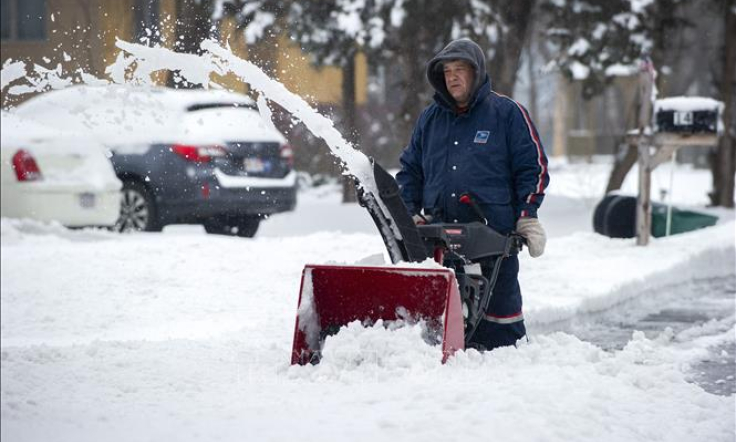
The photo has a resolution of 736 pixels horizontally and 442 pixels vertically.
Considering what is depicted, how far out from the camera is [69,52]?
27.5 ft

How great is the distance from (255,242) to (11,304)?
3476 mm

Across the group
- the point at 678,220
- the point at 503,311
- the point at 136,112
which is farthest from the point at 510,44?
the point at 503,311

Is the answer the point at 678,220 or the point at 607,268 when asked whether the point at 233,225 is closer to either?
the point at 607,268

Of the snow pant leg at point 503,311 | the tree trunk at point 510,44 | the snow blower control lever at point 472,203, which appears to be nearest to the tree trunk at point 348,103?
the tree trunk at point 510,44

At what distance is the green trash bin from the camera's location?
14.7m

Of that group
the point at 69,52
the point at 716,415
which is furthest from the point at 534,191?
the point at 69,52

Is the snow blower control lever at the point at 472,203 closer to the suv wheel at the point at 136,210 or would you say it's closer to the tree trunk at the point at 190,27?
the tree trunk at the point at 190,27

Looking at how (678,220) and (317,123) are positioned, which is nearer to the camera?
(317,123)

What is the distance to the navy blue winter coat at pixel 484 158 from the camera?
5.55m

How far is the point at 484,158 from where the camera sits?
5.56 metres

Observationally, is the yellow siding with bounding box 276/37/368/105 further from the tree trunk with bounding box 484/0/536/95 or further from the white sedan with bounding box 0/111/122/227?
the tree trunk with bounding box 484/0/536/95

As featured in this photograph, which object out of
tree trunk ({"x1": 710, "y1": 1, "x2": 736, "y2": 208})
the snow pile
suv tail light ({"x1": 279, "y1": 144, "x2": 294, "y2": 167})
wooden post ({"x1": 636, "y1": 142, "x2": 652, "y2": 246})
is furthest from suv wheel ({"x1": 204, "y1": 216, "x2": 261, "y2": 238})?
tree trunk ({"x1": 710, "y1": 1, "x2": 736, "y2": 208})

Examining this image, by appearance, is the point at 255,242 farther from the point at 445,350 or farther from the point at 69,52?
the point at 445,350

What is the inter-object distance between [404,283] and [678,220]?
35.1 ft
